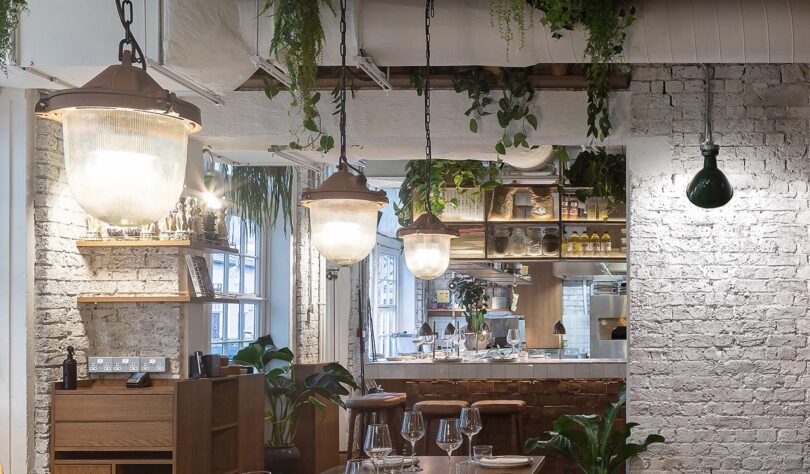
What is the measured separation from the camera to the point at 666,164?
19.5ft

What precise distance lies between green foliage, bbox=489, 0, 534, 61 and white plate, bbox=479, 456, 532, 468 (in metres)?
1.93

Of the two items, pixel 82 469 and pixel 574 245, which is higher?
pixel 574 245

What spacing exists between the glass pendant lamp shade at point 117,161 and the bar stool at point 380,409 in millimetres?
5358

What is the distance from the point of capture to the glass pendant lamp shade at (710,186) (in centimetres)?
549

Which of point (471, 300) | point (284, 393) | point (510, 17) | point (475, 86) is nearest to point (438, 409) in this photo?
point (284, 393)

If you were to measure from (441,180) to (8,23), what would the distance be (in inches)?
192

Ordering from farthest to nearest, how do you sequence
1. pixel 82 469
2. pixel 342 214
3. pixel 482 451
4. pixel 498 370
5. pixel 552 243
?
pixel 552 243
pixel 498 370
pixel 82 469
pixel 482 451
pixel 342 214

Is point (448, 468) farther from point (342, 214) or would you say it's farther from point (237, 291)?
point (237, 291)

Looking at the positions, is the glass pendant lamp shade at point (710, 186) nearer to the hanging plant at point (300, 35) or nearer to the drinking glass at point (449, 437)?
the drinking glass at point (449, 437)

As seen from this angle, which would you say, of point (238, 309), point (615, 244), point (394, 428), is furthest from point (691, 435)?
point (238, 309)

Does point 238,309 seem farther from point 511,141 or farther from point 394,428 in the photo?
point 511,141

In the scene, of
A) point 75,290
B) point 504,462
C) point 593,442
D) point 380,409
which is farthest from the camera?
point 380,409

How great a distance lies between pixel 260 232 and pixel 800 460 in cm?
492

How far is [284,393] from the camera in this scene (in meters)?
8.02
